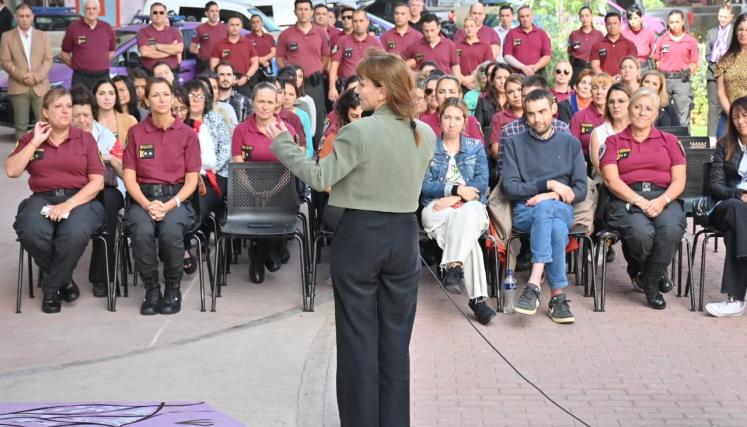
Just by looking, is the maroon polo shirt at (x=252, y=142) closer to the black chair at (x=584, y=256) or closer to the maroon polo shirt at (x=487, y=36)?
the black chair at (x=584, y=256)

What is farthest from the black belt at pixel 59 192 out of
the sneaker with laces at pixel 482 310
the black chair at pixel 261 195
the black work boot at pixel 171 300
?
the sneaker with laces at pixel 482 310

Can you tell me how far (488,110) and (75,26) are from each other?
665 cm

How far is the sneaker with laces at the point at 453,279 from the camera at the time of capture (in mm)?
8453

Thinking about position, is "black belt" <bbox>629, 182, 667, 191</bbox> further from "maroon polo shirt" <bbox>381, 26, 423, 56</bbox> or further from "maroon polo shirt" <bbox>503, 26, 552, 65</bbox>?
"maroon polo shirt" <bbox>503, 26, 552, 65</bbox>

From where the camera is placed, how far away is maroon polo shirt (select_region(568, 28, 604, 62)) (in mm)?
16406

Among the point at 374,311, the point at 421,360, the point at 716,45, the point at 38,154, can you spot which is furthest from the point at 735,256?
the point at 716,45

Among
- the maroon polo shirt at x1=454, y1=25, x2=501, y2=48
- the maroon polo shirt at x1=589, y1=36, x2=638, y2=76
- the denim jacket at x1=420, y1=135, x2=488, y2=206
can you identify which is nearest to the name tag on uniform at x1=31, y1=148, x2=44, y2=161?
the denim jacket at x1=420, y1=135, x2=488, y2=206

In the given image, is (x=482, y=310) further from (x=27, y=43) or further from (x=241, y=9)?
(x=241, y=9)

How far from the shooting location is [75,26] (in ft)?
51.4

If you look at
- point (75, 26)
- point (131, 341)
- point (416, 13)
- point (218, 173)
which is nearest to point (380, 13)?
point (416, 13)

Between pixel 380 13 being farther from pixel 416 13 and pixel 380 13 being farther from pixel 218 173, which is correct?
pixel 218 173

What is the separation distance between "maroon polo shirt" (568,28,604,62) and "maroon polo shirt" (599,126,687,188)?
756cm

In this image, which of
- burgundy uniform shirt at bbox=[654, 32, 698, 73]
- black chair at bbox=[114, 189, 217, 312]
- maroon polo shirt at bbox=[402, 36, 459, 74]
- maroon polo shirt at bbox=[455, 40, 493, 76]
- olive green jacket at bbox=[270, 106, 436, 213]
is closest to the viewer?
olive green jacket at bbox=[270, 106, 436, 213]

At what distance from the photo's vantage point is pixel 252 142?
31.2 feet
